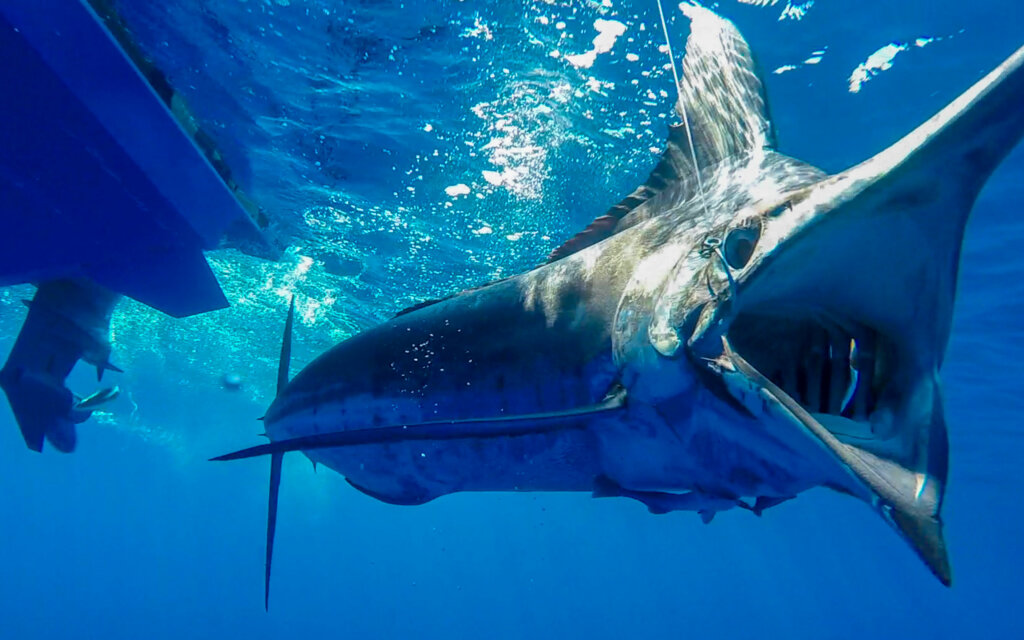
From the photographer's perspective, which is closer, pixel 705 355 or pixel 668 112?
pixel 705 355

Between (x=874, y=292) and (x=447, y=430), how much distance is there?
1492 millimetres

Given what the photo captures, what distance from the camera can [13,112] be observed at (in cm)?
480

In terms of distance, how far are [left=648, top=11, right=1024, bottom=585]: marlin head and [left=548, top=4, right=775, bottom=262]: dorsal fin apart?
1.05 m

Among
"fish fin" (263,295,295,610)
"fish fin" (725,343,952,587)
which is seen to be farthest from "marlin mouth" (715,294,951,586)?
"fish fin" (263,295,295,610)

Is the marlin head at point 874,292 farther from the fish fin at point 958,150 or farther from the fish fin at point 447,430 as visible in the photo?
the fish fin at point 447,430

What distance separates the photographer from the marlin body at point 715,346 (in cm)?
153

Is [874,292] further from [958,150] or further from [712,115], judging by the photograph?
[712,115]

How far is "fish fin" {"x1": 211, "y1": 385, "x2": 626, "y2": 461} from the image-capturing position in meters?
2.02

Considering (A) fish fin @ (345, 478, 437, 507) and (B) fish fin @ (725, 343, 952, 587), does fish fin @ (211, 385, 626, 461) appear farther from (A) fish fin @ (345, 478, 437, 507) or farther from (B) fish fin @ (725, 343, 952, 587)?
(A) fish fin @ (345, 478, 437, 507)

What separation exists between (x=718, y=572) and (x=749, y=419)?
102m

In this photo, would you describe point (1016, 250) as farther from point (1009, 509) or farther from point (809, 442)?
point (1009, 509)

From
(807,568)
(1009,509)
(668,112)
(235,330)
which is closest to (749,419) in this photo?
(668,112)

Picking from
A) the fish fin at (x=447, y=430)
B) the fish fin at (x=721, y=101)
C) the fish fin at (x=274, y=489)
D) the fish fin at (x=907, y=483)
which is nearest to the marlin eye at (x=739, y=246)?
the fish fin at (x=907, y=483)

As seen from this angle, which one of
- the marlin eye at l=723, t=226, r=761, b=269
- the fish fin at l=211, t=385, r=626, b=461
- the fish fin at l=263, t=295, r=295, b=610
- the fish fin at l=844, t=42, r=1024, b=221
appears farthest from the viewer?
the fish fin at l=263, t=295, r=295, b=610
